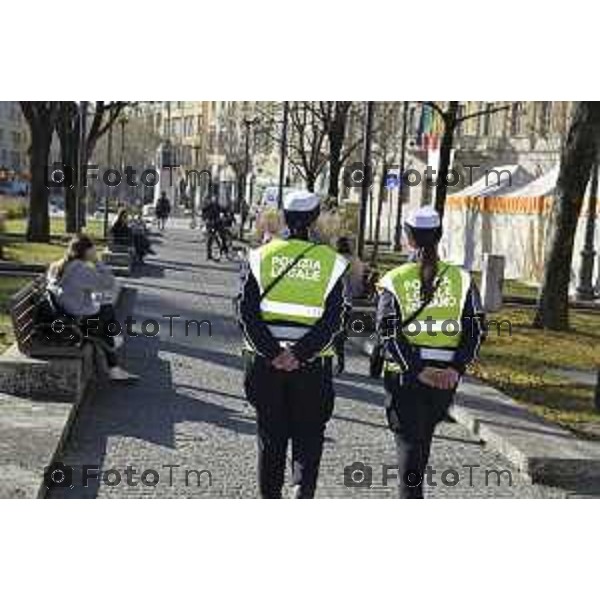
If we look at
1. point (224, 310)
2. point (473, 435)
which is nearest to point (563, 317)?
point (224, 310)

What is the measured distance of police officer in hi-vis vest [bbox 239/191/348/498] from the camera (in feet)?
19.1

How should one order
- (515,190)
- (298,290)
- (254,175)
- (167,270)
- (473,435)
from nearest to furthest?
(298,290), (473,435), (254,175), (167,270), (515,190)

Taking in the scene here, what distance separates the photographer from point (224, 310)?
11.8 meters

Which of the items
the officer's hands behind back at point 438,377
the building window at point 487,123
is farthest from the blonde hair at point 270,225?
the building window at point 487,123

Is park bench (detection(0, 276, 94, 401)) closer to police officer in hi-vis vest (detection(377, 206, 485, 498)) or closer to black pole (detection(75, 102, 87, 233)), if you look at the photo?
black pole (detection(75, 102, 87, 233))

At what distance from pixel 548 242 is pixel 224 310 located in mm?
5710

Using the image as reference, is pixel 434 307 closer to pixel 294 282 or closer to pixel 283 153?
pixel 294 282

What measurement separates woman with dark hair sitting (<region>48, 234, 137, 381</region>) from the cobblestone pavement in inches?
24.2

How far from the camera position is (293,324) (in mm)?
5918

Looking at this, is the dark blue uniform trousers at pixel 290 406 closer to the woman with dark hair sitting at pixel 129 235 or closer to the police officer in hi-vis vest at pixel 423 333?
the police officer in hi-vis vest at pixel 423 333

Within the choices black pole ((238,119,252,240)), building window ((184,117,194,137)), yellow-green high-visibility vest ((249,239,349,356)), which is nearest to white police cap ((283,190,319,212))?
yellow-green high-visibility vest ((249,239,349,356))

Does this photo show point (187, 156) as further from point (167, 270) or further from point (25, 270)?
point (25, 270)

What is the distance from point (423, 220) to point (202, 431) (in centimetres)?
307

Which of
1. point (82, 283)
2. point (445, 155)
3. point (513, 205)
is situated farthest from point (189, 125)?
point (513, 205)
